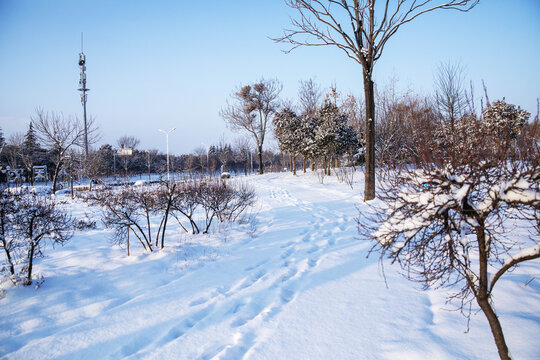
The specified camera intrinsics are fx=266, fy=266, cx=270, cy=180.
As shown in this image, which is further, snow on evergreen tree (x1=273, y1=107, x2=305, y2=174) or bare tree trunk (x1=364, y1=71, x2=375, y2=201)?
snow on evergreen tree (x1=273, y1=107, x2=305, y2=174)

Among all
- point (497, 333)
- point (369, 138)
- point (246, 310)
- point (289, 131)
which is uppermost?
point (289, 131)

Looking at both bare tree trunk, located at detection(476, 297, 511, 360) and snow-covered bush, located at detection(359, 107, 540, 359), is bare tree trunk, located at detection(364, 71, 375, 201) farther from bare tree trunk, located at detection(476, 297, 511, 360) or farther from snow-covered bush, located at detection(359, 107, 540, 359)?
bare tree trunk, located at detection(476, 297, 511, 360)

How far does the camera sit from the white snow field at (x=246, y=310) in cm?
276

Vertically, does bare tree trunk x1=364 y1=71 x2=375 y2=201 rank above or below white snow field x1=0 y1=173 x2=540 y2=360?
above

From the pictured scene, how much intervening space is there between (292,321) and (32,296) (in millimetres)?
3841

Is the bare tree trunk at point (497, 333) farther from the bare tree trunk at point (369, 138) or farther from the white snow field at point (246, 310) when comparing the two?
the bare tree trunk at point (369, 138)

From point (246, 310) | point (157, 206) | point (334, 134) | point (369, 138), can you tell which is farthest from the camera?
point (334, 134)

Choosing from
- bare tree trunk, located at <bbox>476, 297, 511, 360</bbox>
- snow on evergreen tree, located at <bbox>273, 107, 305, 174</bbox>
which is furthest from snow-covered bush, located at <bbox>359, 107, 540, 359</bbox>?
snow on evergreen tree, located at <bbox>273, 107, 305, 174</bbox>

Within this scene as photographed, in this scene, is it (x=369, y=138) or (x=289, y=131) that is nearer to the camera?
(x=369, y=138)

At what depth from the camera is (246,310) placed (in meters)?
3.53

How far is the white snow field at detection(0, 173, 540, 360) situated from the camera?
276cm

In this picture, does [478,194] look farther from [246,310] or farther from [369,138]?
[369,138]

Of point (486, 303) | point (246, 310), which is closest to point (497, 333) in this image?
point (486, 303)

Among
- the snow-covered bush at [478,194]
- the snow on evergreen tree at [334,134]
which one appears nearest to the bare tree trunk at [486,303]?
the snow-covered bush at [478,194]
